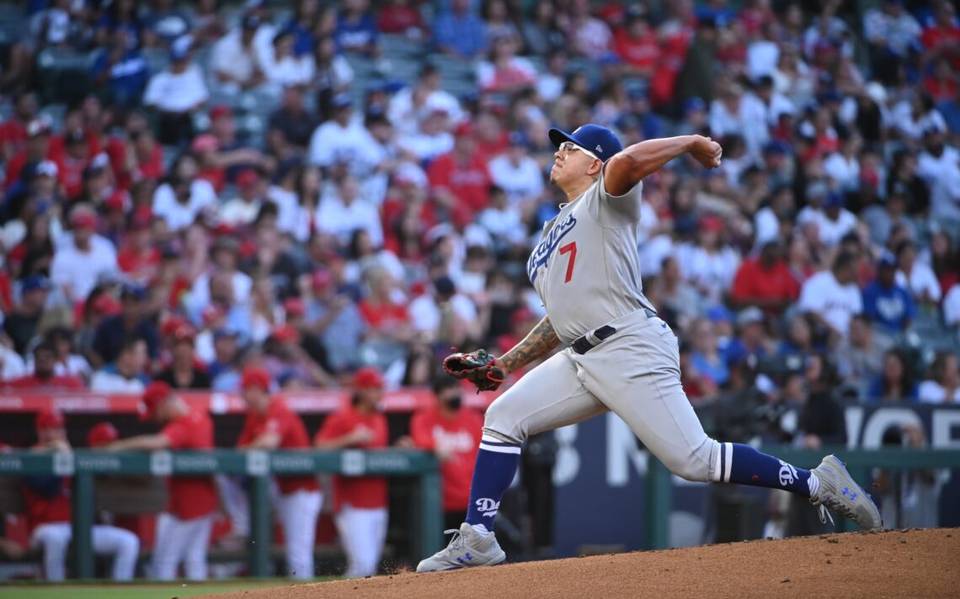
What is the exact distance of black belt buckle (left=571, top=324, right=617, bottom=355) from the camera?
5.19m

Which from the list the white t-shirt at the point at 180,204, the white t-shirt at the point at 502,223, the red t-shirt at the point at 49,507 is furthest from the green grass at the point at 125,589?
the white t-shirt at the point at 502,223

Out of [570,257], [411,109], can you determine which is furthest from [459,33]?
[570,257]

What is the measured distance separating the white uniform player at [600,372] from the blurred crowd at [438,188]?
4622 millimetres

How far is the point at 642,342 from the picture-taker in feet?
16.9

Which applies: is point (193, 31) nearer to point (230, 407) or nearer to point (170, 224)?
point (170, 224)

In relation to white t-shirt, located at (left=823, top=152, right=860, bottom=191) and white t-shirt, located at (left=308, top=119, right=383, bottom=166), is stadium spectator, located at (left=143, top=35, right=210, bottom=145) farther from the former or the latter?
white t-shirt, located at (left=823, top=152, right=860, bottom=191)

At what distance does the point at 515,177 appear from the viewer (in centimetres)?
1309

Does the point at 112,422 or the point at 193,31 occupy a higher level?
the point at 193,31

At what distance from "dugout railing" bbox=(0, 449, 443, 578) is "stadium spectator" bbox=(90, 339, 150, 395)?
3.86 feet

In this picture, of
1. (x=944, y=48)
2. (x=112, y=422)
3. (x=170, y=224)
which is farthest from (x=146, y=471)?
(x=944, y=48)

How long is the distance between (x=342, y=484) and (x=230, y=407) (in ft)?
3.35

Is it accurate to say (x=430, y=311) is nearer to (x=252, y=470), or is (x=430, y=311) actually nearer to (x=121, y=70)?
(x=252, y=470)

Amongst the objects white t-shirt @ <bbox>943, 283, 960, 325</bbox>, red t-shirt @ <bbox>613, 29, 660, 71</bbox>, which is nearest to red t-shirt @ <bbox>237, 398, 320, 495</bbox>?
white t-shirt @ <bbox>943, 283, 960, 325</bbox>

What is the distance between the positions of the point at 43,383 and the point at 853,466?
18.8ft
